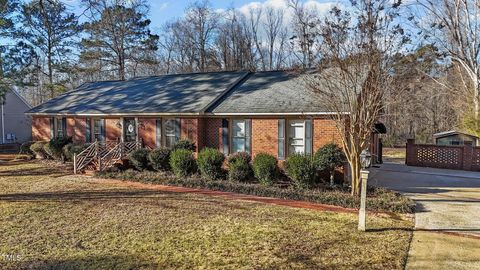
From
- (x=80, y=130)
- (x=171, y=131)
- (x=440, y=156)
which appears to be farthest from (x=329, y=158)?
(x=80, y=130)

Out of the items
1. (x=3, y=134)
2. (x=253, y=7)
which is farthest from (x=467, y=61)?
(x=3, y=134)

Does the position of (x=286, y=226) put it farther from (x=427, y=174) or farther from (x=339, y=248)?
(x=427, y=174)

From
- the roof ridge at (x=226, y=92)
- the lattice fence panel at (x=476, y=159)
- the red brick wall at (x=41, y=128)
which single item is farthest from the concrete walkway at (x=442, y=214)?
the red brick wall at (x=41, y=128)

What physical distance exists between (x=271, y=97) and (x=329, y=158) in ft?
13.8

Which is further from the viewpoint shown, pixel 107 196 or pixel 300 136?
pixel 300 136

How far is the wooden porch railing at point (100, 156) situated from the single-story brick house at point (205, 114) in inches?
41.4

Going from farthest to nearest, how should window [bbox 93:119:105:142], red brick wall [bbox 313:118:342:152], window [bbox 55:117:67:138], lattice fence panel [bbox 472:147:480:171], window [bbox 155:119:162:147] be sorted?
1. window [bbox 55:117:67:138]
2. window [bbox 93:119:105:142]
3. window [bbox 155:119:162:147]
4. lattice fence panel [bbox 472:147:480:171]
5. red brick wall [bbox 313:118:342:152]

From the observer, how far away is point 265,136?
13906 mm

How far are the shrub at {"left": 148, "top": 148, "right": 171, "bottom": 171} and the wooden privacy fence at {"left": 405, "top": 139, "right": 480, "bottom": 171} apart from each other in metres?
12.3

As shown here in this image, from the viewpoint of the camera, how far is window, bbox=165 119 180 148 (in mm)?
15898

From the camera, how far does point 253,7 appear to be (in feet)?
133

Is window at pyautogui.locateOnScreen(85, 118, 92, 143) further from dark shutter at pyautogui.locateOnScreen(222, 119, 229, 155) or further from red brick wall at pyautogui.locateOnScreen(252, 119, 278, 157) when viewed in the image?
red brick wall at pyautogui.locateOnScreen(252, 119, 278, 157)

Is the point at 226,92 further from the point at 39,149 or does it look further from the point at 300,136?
the point at 39,149

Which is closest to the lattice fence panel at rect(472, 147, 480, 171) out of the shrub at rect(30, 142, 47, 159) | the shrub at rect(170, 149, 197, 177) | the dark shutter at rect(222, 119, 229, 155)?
the dark shutter at rect(222, 119, 229, 155)
